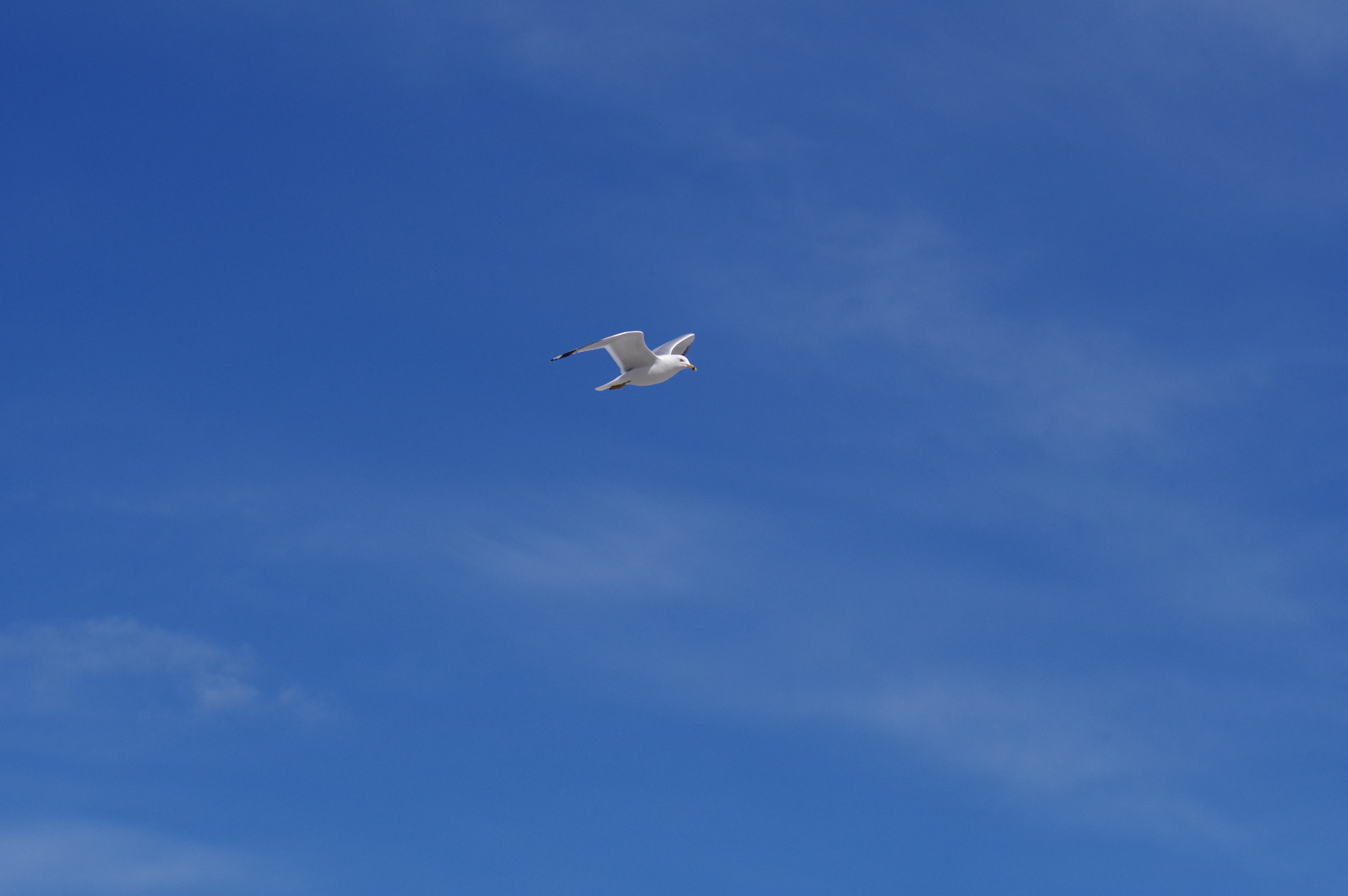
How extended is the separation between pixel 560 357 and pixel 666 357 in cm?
968

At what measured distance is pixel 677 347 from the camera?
9962 cm

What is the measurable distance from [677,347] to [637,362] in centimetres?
930

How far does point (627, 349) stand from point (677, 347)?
1098 cm

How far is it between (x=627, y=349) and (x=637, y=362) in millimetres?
1906

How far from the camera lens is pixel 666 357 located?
300 ft

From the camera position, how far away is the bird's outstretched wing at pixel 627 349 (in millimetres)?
86500

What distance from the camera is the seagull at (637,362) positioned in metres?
87.9

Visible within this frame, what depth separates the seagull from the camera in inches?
3462

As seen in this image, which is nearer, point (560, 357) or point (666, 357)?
point (560, 357)

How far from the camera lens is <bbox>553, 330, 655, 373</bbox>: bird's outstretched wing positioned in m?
86.5

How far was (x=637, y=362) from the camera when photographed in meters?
90.8

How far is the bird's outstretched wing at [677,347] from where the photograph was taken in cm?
9794

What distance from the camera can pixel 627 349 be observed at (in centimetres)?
8912
